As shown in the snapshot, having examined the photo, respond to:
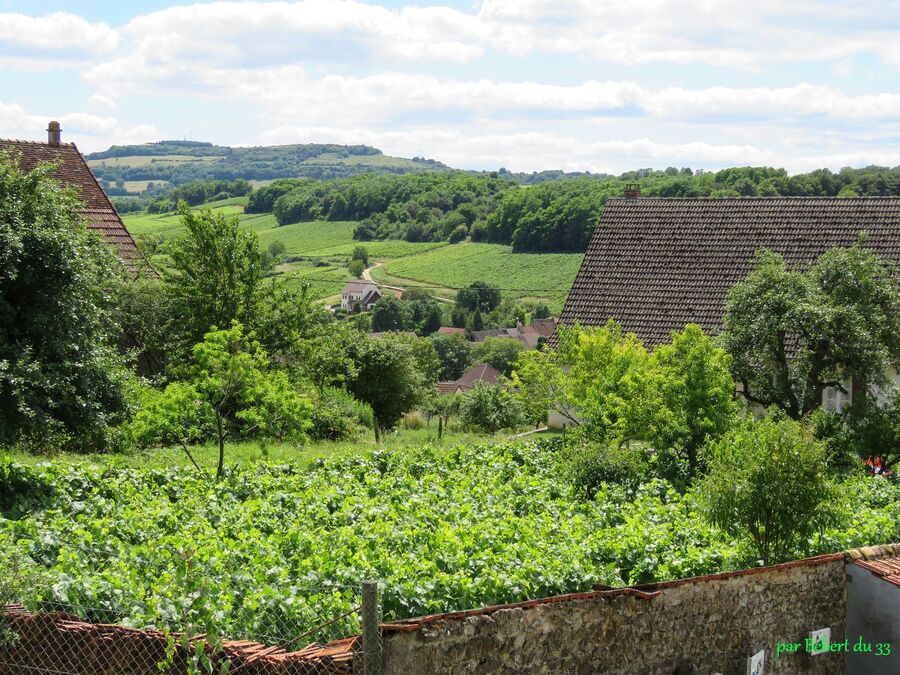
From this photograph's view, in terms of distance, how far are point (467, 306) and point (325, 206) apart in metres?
54.9

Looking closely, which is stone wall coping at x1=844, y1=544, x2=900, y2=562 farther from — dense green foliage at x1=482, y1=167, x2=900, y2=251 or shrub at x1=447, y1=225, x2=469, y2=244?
shrub at x1=447, y1=225, x2=469, y2=244

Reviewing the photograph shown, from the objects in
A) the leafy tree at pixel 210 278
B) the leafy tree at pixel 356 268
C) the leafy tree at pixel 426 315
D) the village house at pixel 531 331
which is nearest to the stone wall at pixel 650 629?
the leafy tree at pixel 210 278

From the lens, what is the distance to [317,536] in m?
11.8

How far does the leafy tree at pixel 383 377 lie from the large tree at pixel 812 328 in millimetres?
10299

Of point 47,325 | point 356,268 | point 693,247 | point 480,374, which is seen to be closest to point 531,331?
point 480,374

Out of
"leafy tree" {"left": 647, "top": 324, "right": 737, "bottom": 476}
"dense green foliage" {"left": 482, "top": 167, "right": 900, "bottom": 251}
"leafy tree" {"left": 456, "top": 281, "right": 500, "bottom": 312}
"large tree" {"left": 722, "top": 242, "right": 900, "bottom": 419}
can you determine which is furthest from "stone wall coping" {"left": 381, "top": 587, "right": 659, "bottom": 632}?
"leafy tree" {"left": 456, "top": 281, "right": 500, "bottom": 312}

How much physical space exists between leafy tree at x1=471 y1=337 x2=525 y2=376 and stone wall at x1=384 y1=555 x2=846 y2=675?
3138 inches

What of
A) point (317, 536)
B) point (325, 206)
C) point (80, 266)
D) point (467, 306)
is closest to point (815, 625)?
point (317, 536)

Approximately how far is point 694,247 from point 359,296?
83.2m

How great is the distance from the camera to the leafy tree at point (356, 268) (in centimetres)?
12606

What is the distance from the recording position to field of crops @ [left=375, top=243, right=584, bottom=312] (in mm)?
111562

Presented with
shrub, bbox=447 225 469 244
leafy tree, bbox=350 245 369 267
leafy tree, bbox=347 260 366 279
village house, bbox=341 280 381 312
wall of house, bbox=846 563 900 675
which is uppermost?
shrub, bbox=447 225 469 244

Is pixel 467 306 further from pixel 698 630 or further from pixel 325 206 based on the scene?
pixel 698 630

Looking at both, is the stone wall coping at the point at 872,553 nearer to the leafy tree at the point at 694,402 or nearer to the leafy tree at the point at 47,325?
the leafy tree at the point at 694,402
